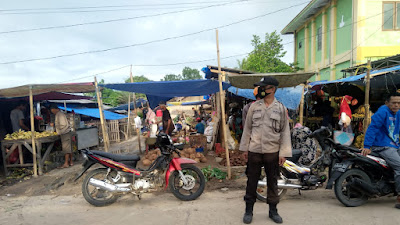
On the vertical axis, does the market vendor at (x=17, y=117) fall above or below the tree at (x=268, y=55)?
below

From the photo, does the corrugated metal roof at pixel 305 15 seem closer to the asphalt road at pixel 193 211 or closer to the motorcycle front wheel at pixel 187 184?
the asphalt road at pixel 193 211

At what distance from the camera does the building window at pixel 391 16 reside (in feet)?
36.4

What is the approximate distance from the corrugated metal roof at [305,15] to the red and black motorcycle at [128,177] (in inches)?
543

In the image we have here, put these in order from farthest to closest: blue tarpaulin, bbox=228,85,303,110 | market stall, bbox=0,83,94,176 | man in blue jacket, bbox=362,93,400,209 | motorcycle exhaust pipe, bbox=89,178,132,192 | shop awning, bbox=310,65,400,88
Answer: blue tarpaulin, bbox=228,85,303,110, shop awning, bbox=310,65,400,88, market stall, bbox=0,83,94,176, motorcycle exhaust pipe, bbox=89,178,132,192, man in blue jacket, bbox=362,93,400,209

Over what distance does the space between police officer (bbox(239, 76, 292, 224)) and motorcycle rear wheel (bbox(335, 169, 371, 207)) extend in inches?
45.5

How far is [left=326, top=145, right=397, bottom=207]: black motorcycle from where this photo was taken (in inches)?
143

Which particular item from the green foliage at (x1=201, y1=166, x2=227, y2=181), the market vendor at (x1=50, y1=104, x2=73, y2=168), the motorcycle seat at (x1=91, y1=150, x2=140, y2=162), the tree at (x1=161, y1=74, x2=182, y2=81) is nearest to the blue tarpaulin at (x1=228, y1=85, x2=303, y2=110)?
the green foliage at (x1=201, y1=166, x2=227, y2=181)

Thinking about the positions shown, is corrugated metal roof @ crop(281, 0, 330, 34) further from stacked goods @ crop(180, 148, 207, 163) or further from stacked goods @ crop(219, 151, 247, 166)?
stacked goods @ crop(180, 148, 207, 163)

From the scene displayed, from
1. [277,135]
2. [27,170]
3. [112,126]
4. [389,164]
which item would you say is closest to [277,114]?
[277,135]

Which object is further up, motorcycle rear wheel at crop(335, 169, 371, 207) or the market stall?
the market stall

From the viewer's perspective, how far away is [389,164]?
11.7ft

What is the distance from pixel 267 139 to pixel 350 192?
1813mm

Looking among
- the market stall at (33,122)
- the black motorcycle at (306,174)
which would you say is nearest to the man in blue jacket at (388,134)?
the black motorcycle at (306,174)

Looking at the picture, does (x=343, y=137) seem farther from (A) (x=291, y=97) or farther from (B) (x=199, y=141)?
(B) (x=199, y=141)
